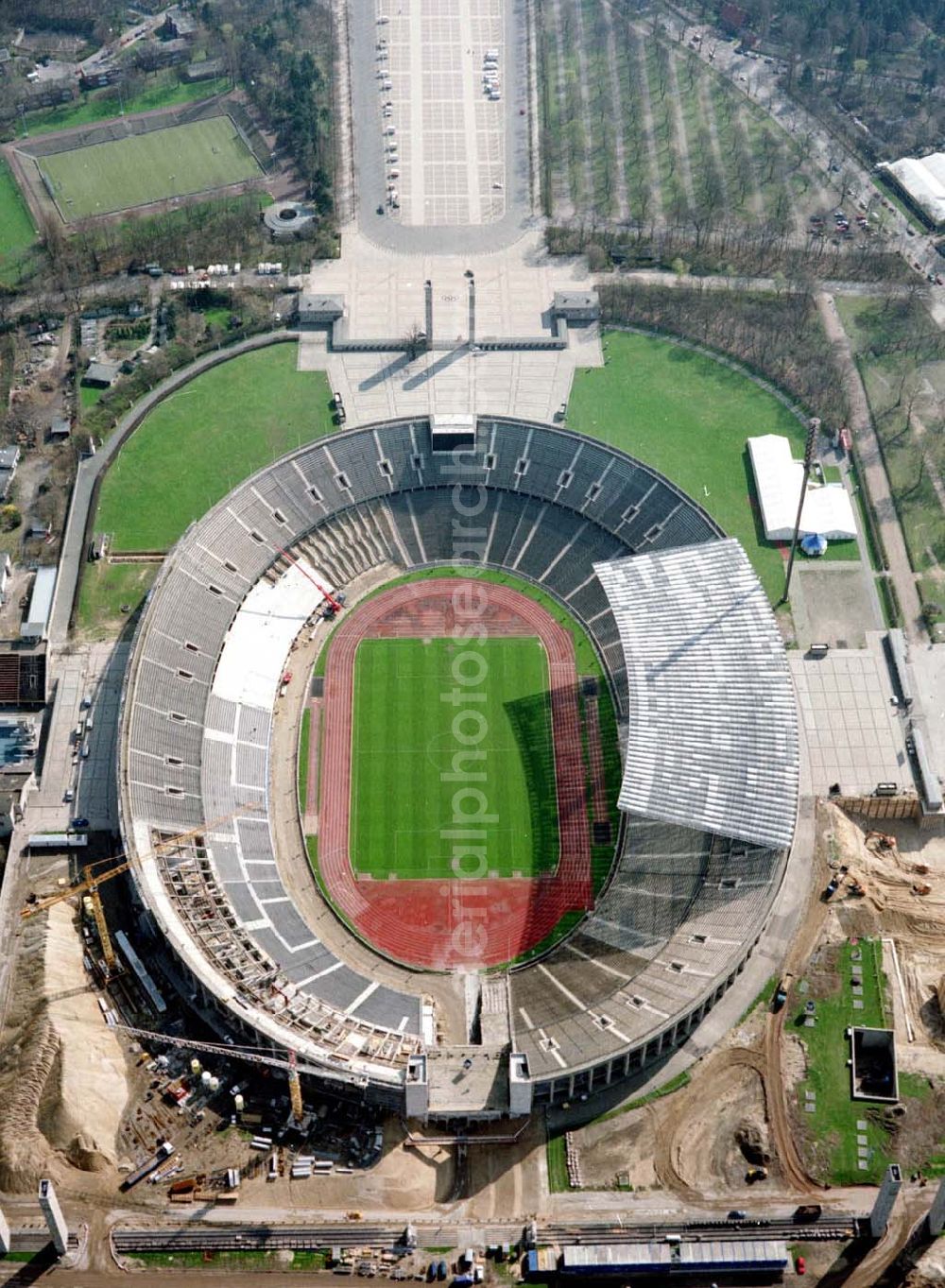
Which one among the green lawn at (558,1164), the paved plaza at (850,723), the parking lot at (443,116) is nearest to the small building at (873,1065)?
the green lawn at (558,1164)

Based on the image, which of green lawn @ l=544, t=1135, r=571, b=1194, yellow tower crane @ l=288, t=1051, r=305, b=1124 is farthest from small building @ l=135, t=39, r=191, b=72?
green lawn @ l=544, t=1135, r=571, b=1194

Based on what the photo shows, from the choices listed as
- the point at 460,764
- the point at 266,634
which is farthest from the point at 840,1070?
the point at 266,634

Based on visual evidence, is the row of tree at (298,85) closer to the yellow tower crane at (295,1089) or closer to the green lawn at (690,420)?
the green lawn at (690,420)

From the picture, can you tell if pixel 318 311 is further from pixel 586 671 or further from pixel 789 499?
pixel 586 671

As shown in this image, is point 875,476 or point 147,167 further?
point 147,167

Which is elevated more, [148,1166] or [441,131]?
[441,131]

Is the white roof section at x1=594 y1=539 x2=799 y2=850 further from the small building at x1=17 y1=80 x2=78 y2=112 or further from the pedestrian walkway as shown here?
the small building at x1=17 y1=80 x2=78 y2=112

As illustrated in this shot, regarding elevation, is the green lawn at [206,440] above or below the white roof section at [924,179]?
below
